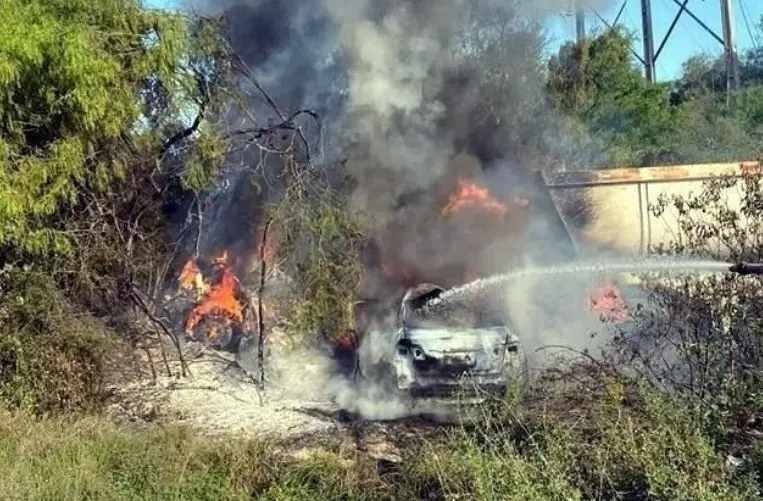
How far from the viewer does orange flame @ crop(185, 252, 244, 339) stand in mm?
11758

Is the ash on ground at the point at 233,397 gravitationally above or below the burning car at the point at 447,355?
below

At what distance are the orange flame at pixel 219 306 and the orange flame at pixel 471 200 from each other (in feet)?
12.8

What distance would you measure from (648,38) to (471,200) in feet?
44.7

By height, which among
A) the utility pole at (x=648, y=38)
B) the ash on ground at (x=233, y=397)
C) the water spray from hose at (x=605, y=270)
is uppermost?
the utility pole at (x=648, y=38)

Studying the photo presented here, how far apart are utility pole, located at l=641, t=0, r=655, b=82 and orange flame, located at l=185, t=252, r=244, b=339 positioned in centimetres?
1681

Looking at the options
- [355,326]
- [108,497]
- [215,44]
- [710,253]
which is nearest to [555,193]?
[355,326]

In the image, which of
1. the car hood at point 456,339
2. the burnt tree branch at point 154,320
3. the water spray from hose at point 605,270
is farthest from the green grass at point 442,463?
the burnt tree branch at point 154,320

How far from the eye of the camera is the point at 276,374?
1045 centimetres

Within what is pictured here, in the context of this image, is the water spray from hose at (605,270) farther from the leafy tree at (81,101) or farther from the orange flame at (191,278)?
the orange flame at (191,278)

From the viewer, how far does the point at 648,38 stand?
974 inches

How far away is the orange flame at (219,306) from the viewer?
11.8 meters

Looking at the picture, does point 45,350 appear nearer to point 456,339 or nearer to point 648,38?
point 456,339

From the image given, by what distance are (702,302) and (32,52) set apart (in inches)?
233

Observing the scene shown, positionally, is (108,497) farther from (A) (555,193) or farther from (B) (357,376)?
(A) (555,193)
